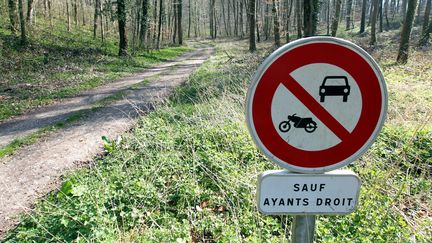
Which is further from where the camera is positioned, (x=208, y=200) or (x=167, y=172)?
(x=167, y=172)

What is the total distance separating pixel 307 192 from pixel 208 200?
248cm

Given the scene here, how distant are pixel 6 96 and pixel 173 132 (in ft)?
23.0

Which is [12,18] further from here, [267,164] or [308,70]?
[308,70]

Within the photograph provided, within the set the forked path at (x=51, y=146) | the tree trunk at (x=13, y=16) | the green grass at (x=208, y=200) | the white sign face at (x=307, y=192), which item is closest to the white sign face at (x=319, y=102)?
the white sign face at (x=307, y=192)

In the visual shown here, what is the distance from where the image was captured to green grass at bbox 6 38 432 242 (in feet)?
9.71

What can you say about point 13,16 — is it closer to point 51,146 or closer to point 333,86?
point 51,146

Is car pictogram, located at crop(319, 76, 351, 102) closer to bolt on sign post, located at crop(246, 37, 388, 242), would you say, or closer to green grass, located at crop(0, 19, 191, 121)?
bolt on sign post, located at crop(246, 37, 388, 242)

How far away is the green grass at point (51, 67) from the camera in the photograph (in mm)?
9969

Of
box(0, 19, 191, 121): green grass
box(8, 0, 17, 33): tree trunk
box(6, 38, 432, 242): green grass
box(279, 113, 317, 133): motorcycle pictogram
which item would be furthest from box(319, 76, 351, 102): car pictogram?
box(8, 0, 17, 33): tree trunk

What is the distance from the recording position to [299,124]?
1.30 meters

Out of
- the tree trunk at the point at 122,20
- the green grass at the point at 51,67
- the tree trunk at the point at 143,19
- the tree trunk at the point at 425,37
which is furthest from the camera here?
the tree trunk at the point at 143,19

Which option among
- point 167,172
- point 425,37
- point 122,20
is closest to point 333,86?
point 167,172

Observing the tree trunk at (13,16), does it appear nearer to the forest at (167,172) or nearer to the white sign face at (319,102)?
the forest at (167,172)

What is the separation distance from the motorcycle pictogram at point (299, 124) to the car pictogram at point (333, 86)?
0.10 m
